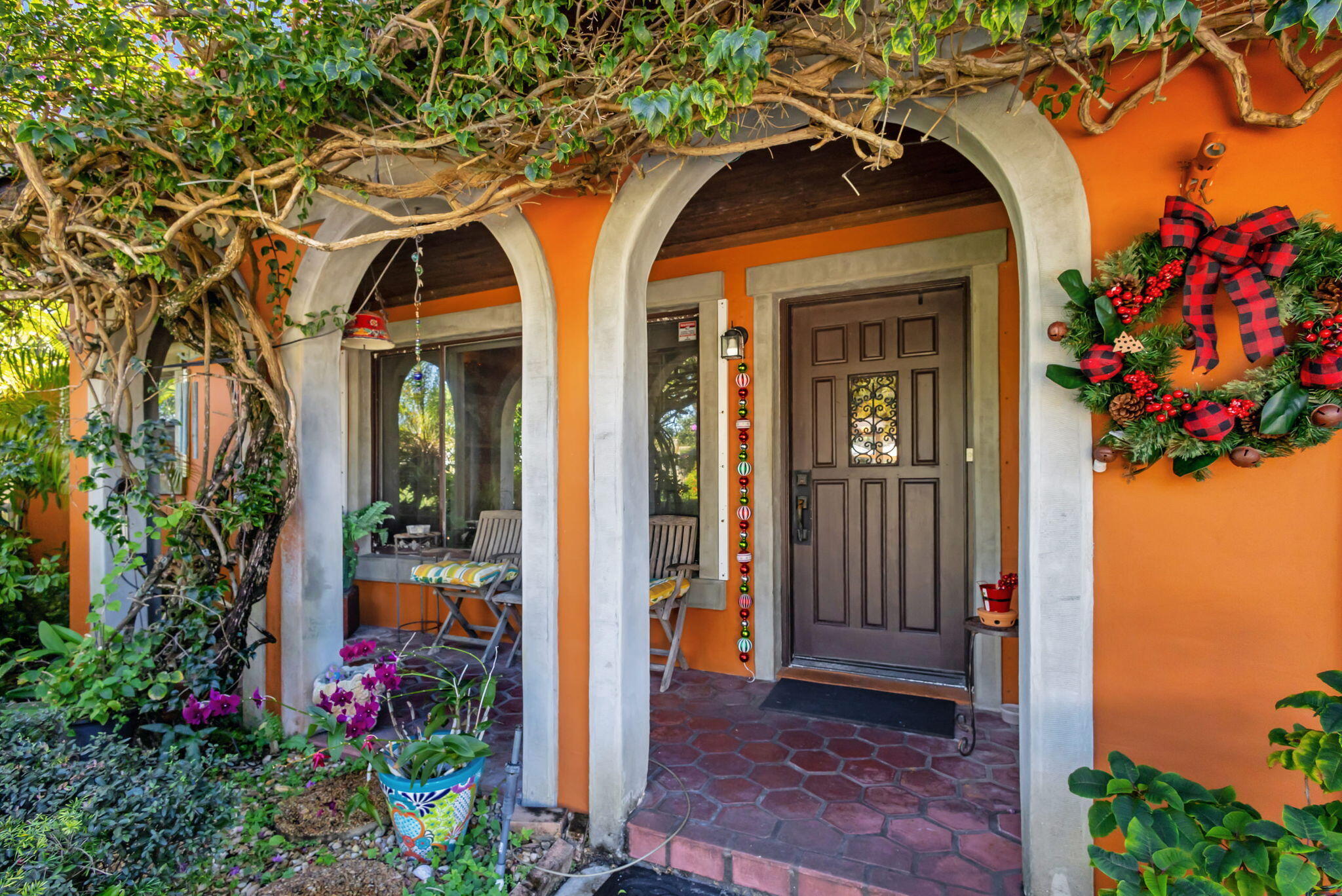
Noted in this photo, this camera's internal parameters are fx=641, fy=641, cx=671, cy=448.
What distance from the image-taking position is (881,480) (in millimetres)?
3721

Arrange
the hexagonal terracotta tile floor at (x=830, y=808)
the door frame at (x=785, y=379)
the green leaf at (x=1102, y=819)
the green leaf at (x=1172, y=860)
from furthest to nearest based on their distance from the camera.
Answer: the door frame at (x=785, y=379) → the hexagonal terracotta tile floor at (x=830, y=808) → the green leaf at (x=1102, y=819) → the green leaf at (x=1172, y=860)

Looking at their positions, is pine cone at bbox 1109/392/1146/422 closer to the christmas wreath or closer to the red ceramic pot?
the christmas wreath

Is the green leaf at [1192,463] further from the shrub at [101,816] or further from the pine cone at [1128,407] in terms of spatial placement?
the shrub at [101,816]

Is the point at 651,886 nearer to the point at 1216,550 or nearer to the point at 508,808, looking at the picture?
the point at 508,808

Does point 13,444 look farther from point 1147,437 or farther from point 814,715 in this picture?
point 1147,437

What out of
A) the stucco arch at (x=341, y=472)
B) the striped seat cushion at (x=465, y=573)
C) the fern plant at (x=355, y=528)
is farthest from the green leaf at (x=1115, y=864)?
the fern plant at (x=355, y=528)

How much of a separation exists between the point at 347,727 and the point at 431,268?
3.19 metres

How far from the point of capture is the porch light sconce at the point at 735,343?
378cm

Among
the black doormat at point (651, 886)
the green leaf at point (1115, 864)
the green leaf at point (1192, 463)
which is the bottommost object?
the black doormat at point (651, 886)

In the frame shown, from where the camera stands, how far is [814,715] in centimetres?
320

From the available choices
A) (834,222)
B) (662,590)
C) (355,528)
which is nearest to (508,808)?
(662,590)

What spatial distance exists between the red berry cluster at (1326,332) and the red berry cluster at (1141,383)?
0.32 m

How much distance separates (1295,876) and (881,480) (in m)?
2.66

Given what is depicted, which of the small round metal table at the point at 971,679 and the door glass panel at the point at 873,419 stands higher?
the door glass panel at the point at 873,419
